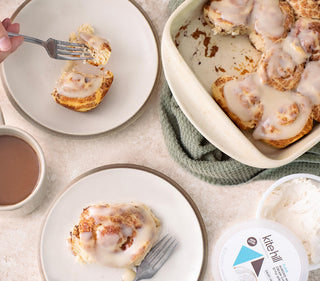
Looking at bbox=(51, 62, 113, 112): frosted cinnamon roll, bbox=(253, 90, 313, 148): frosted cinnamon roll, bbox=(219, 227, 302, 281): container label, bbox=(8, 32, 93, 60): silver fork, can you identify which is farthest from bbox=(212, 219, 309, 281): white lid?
bbox=(8, 32, 93, 60): silver fork

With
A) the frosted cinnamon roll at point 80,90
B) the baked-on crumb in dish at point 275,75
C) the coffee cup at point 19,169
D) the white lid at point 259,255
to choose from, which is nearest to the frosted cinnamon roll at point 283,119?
the baked-on crumb in dish at point 275,75

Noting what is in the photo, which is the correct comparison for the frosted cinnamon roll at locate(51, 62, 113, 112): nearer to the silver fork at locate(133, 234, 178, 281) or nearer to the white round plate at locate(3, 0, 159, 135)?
the white round plate at locate(3, 0, 159, 135)

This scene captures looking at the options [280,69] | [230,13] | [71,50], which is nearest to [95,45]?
[71,50]

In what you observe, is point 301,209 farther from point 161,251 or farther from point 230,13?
point 230,13

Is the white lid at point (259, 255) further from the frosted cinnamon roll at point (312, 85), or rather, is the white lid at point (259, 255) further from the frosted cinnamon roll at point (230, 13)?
the frosted cinnamon roll at point (230, 13)

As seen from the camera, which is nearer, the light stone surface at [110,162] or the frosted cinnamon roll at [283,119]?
the frosted cinnamon roll at [283,119]

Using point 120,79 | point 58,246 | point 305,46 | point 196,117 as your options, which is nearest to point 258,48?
Result: point 305,46

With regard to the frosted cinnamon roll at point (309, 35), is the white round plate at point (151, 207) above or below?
below

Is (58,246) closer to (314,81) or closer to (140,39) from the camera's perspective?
(140,39)
